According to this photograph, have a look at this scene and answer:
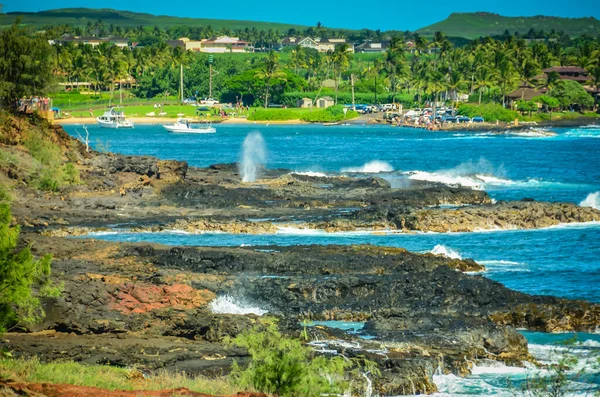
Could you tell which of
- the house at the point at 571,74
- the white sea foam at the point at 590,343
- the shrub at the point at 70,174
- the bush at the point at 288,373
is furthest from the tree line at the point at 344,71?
the bush at the point at 288,373

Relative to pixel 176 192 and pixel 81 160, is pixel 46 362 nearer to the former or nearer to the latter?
pixel 176 192

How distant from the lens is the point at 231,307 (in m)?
30.8

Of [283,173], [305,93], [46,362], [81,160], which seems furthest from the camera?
[305,93]

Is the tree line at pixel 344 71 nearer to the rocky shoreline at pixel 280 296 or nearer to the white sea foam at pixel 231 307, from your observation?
the rocky shoreline at pixel 280 296

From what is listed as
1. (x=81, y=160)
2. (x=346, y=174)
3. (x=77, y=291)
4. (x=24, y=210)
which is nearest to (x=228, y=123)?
(x=346, y=174)

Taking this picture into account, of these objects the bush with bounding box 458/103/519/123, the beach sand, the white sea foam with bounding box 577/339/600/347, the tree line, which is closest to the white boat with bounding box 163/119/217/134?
the beach sand

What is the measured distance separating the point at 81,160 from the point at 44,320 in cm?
3518

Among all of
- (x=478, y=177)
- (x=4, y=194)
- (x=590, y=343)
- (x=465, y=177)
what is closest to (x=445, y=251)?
(x=590, y=343)

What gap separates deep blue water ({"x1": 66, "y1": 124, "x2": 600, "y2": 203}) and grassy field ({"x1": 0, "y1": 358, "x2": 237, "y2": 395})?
1727 inches

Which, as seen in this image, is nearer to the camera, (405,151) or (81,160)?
(81,160)

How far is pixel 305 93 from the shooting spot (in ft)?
589

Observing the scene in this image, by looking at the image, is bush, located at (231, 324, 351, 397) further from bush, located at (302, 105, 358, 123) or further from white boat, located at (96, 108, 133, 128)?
bush, located at (302, 105, 358, 123)

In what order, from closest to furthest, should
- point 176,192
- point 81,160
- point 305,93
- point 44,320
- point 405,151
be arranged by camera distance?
point 44,320 < point 176,192 < point 81,160 < point 405,151 < point 305,93

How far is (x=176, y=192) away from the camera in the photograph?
56.2 meters
